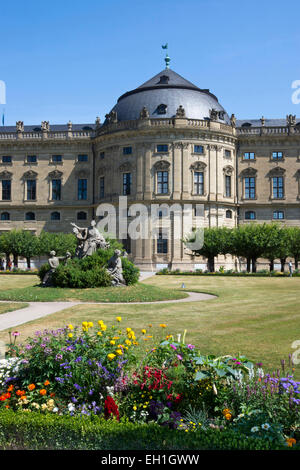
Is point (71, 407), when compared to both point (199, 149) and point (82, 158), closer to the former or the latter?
point (199, 149)

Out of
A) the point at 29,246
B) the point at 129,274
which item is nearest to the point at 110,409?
the point at 129,274

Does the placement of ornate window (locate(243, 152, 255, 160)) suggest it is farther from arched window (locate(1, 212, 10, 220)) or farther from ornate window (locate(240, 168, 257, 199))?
arched window (locate(1, 212, 10, 220))

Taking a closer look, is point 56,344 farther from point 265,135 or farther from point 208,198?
point 265,135

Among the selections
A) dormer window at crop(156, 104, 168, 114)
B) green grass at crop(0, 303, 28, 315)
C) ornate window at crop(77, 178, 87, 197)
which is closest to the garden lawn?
green grass at crop(0, 303, 28, 315)

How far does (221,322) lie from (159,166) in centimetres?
4710

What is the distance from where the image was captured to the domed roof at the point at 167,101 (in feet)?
199

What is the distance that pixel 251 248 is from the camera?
47.7 m

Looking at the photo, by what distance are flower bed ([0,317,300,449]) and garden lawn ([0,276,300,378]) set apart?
2658mm

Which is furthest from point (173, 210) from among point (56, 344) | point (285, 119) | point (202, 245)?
point (56, 344)

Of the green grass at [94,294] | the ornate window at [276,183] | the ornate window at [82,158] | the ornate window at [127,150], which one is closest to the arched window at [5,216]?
the ornate window at [82,158]

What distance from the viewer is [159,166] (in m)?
59.3

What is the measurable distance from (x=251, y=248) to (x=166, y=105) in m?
26.5

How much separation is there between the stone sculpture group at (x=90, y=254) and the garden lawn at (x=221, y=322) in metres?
6.27

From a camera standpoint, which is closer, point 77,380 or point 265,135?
point 77,380
